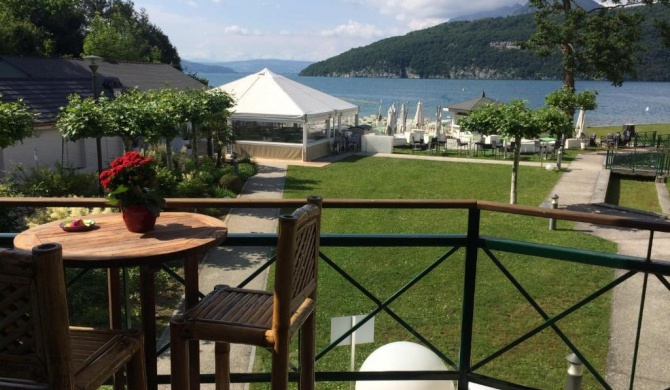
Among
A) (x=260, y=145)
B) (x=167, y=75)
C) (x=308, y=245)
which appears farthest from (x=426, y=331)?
(x=167, y=75)

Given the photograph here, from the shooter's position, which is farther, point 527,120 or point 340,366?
point 527,120

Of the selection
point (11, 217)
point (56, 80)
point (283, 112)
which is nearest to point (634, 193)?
point (283, 112)

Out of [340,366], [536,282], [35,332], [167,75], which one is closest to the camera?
[35,332]

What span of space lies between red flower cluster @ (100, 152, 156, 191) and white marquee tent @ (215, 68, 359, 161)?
64.6ft

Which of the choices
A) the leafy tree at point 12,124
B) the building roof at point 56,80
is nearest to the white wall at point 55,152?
the building roof at point 56,80

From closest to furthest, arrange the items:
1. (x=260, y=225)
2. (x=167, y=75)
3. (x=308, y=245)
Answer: (x=308, y=245), (x=260, y=225), (x=167, y=75)

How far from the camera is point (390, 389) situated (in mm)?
4121

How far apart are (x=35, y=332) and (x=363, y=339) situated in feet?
8.09

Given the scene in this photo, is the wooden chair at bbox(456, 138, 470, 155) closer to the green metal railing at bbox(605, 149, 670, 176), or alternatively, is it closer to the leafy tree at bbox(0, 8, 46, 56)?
the green metal railing at bbox(605, 149, 670, 176)

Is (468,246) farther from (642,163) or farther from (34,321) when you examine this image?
(642,163)

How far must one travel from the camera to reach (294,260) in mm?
2170

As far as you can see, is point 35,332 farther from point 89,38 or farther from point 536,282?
point 89,38

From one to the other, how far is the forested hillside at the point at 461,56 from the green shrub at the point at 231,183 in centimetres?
12377

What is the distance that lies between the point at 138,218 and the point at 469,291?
6.14 ft
